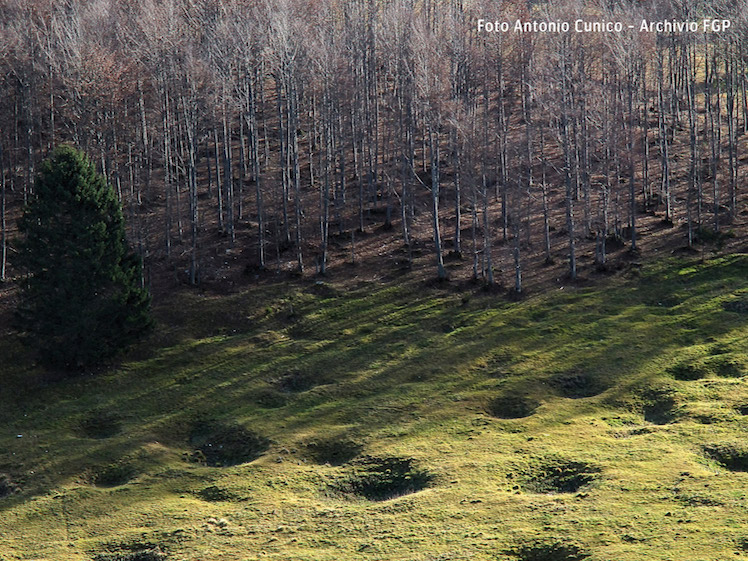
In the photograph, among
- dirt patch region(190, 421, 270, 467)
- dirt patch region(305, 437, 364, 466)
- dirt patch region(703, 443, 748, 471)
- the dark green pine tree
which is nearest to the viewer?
dirt patch region(703, 443, 748, 471)

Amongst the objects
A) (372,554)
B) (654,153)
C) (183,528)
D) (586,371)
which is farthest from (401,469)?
(654,153)

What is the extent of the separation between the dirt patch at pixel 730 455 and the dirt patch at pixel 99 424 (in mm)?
35187

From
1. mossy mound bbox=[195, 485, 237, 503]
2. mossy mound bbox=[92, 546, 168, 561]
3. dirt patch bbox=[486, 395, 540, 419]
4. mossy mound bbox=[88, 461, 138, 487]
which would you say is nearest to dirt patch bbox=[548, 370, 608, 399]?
dirt patch bbox=[486, 395, 540, 419]

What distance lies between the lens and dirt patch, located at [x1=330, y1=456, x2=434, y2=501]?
1859 inches

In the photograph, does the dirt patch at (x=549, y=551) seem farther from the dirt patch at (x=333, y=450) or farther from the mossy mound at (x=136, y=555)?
the mossy mound at (x=136, y=555)

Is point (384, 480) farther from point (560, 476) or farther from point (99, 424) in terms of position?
point (99, 424)

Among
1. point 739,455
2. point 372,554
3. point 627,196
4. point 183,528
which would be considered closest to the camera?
point 372,554

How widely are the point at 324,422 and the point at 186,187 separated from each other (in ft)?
130

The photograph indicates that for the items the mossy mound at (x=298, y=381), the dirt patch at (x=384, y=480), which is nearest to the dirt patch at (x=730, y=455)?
the dirt patch at (x=384, y=480)

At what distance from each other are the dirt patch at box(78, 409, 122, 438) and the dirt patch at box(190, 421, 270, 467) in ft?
16.5

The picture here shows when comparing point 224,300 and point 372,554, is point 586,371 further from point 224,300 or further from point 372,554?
point 224,300

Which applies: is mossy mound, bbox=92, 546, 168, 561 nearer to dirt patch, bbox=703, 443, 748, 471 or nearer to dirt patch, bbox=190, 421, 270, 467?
dirt patch, bbox=190, 421, 270, 467

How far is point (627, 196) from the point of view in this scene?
83.7 metres

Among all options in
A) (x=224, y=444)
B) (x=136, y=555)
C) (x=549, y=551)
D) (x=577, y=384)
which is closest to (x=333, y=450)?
(x=224, y=444)
